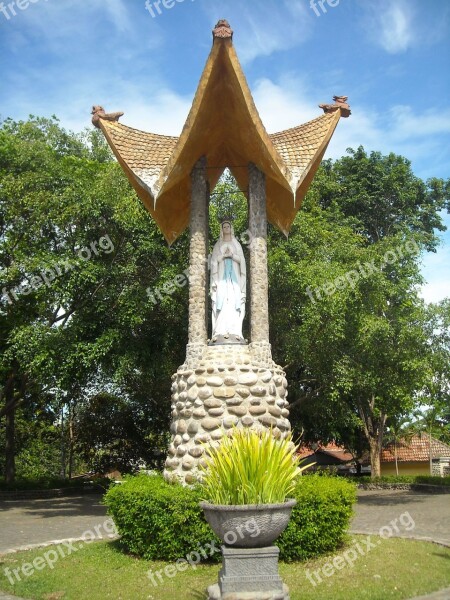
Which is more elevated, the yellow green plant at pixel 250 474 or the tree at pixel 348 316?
the tree at pixel 348 316

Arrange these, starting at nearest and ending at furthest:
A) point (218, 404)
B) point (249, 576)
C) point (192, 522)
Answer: point (249, 576) → point (192, 522) → point (218, 404)

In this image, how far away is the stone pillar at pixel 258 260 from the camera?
925cm

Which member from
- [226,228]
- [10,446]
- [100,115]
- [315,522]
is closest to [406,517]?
[315,522]

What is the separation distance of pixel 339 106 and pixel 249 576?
26.8ft

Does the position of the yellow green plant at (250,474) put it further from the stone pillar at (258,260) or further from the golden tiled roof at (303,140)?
the golden tiled roof at (303,140)

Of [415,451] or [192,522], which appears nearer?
[192,522]

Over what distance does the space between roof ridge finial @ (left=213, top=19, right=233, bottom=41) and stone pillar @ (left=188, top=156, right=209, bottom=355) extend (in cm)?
221

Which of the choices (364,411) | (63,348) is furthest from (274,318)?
(364,411)

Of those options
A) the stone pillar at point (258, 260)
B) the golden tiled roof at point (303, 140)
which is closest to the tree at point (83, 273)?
the stone pillar at point (258, 260)

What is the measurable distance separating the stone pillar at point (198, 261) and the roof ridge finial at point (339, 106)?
8.09 ft

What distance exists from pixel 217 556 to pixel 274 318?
7.92 metres

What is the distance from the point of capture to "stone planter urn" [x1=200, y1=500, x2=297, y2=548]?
513 cm

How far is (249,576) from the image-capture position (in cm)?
506

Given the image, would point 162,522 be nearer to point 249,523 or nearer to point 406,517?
point 249,523
